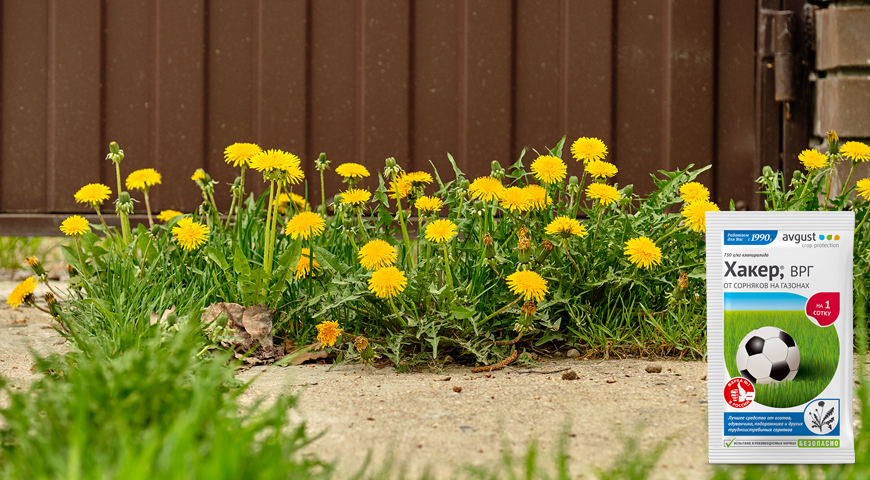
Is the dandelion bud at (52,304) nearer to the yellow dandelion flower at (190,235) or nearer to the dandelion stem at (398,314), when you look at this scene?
the yellow dandelion flower at (190,235)

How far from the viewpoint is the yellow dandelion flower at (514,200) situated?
6.28ft

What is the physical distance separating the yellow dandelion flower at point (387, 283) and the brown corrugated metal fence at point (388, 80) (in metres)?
1.57

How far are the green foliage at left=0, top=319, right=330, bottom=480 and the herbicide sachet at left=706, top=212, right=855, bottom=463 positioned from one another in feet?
2.31

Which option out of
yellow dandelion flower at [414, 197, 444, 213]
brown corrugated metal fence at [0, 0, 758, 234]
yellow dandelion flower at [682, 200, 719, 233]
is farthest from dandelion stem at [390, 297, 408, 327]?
brown corrugated metal fence at [0, 0, 758, 234]

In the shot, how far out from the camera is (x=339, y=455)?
1.26 m

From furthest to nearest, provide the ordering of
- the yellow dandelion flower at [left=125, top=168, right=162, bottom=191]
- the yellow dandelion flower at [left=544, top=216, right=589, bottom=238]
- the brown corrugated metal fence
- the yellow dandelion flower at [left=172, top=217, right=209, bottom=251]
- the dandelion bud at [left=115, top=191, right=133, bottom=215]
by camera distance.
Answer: the brown corrugated metal fence
the yellow dandelion flower at [left=125, top=168, right=162, bottom=191]
the dandelion bud at [left=115, top=191, right=133, bottom=215]
the yellow dandelion flower at [left=172, top=217, right=209, bottom=251]
the yellow dandelion flower at [left=544, top=216, right=589, bottom=238]

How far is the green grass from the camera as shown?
131cm

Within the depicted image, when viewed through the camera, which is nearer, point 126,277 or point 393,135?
point 126,277

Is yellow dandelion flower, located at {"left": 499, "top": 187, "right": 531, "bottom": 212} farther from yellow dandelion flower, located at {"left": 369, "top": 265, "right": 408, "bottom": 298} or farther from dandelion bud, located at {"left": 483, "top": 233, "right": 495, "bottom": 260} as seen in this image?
yellow dandelion flower, located at {"left": 369, "top": 265, "right": 408, "bottom": 298}

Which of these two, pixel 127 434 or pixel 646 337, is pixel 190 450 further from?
pixel 646 337

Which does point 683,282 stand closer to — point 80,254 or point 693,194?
point 693,194

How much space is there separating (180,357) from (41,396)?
0.22m

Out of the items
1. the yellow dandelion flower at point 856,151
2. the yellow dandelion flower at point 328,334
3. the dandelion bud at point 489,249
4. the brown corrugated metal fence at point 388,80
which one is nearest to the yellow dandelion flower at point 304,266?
the yellow dandelion flower at point 328,334

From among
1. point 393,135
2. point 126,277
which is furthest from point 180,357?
point 393,135
